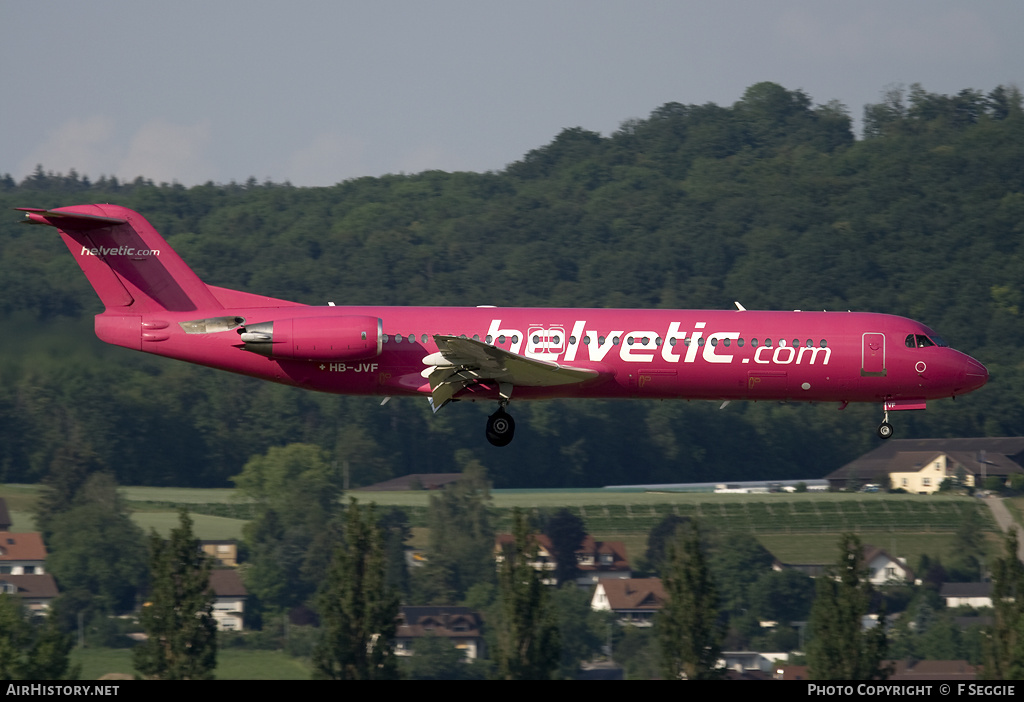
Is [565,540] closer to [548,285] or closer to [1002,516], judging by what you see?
[1002,516]

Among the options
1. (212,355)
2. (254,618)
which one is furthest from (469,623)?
(212,355)

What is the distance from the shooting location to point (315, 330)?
1309 inches

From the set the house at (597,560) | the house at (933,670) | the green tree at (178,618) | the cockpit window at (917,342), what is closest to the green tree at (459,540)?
the house at (597,560)

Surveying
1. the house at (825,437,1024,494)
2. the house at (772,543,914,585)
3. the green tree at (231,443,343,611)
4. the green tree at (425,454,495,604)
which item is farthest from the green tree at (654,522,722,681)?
the house at (825,437,1024,494)

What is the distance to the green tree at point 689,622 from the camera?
195 feet

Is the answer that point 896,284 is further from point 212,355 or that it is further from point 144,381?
point 212,355

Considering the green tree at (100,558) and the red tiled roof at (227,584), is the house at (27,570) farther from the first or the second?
the red tiled roof at (227,584)

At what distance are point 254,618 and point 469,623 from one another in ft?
54.9

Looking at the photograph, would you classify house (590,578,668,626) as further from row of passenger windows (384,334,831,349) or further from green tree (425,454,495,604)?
row of passenger windows (384,334,831,349)

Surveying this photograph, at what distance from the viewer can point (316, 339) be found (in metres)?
33.2

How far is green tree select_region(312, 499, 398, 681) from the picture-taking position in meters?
59.8

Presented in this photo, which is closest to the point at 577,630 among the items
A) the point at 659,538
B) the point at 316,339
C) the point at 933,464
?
the point at 659,538

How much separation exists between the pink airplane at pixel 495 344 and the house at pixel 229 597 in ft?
193

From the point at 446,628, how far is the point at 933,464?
46.8 meters
